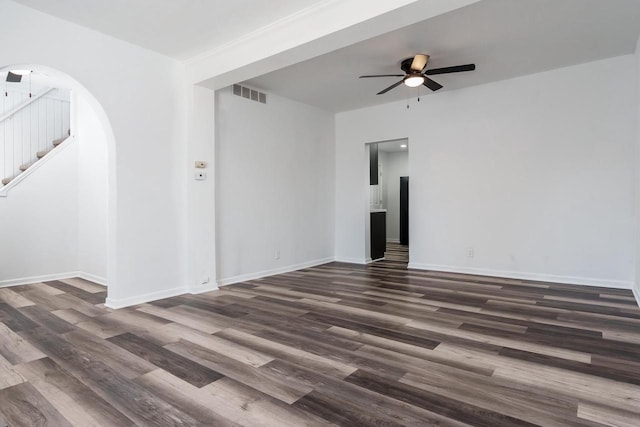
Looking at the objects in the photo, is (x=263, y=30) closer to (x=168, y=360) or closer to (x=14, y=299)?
(x=168, y=360)

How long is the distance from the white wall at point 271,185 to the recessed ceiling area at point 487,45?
564 mm

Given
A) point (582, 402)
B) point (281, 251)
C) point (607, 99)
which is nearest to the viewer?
point (582, 402)

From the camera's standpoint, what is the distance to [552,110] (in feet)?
15.9

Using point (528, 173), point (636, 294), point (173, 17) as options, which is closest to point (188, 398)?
point (173, 17)

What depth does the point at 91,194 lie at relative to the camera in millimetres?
5207

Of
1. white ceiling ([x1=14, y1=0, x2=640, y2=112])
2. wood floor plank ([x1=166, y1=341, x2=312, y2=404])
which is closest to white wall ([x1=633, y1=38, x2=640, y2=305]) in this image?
white ceiling ([x1=14, y1=0, x2=640, y2=112])

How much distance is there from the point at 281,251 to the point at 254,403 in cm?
391

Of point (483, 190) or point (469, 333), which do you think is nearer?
point (469, 333)

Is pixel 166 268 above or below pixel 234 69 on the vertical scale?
below

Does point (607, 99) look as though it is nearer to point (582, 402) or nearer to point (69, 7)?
point (582, 402)

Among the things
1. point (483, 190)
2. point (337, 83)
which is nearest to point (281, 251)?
point (337, 83)

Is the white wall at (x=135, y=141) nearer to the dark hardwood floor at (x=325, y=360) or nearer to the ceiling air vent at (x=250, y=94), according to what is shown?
the dark hardwood floor at (x=325, y=360)

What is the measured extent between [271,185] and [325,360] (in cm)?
359

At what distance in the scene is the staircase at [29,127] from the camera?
19.9 feet
